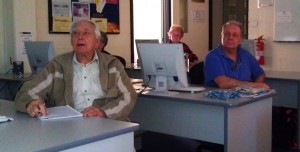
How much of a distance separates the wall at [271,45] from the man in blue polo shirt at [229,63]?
6.29ft

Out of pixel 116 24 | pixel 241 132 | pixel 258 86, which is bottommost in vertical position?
pixel 241 132

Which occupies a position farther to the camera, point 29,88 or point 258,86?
point 258,86

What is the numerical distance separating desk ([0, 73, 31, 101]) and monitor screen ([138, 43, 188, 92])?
1.42 m

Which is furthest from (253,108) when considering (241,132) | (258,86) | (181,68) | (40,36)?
(40,36)

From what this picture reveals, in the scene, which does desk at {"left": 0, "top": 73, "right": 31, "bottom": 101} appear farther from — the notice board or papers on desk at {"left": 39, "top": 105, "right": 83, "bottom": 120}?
the notice board

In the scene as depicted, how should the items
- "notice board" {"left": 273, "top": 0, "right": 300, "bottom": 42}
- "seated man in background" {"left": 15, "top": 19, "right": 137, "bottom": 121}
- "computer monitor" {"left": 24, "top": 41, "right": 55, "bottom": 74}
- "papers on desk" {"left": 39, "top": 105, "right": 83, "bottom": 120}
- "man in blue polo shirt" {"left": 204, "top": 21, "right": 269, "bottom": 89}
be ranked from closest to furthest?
"papers on desk" {"left": 39, "top": 105, "right": 83, "bottom": 120} → "seated man in background" {"left": 15, "top": 19, "right": 137, "bottom": 121} → "man in blue polo shirt" {"left": 204, "top": 21, "right": 269, "bottom": 89} → "computer monitor" {"left": 24, "top": 41, "right": 55, "bottom": 74} → "notice board" {"left": 273, "top": 0, "right": 300, "bottom": 42}

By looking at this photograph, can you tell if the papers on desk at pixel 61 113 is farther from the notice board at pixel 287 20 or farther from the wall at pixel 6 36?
the notice board at pixel 287 20

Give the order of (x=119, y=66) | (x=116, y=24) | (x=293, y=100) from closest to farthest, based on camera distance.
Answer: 1. (x=119, y=66)
2. (x=293, y=100)
3. (x=116, y=24)

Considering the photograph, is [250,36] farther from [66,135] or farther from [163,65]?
[66,135]

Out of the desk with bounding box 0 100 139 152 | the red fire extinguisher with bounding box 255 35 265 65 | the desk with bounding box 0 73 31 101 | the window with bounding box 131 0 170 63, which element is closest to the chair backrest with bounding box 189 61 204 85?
the desk with bounding box 0 73 31 101

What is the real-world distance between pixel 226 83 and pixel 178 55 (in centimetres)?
62

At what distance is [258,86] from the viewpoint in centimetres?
310

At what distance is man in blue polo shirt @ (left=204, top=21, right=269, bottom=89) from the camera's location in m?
3.27

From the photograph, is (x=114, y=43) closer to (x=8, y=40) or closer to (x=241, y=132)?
(x=8, y=40)
